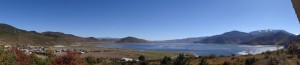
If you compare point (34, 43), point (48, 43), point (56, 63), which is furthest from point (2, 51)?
point (48, 43)

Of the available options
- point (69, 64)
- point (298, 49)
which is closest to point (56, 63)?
point (69, 64)

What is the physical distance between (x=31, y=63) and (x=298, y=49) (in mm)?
24538

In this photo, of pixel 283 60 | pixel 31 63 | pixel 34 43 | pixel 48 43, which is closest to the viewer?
pixel 283 60

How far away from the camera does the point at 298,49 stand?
13.0 m

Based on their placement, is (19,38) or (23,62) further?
(19,38)

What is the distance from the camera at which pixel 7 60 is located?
22.9 m

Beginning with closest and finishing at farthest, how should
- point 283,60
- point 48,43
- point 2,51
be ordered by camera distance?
point 283,60 → point 2,51 → point 48,43

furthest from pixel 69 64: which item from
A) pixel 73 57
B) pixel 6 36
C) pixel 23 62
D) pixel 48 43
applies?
pixel 48 43

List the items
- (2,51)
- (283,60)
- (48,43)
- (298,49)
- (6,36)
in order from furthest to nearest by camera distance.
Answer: (48,43) < (6,36) < (2,51) < (283,60) < (298,49)

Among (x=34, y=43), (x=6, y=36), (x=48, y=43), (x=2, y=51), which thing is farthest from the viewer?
(x=48, y=43)

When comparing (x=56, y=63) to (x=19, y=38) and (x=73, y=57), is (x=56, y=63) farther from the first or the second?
(x=19, y=38)

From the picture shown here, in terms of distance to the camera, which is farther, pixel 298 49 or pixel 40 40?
pixel 40 40

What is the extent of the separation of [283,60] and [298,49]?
7.56 ft

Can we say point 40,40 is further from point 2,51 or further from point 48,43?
point 2,51
